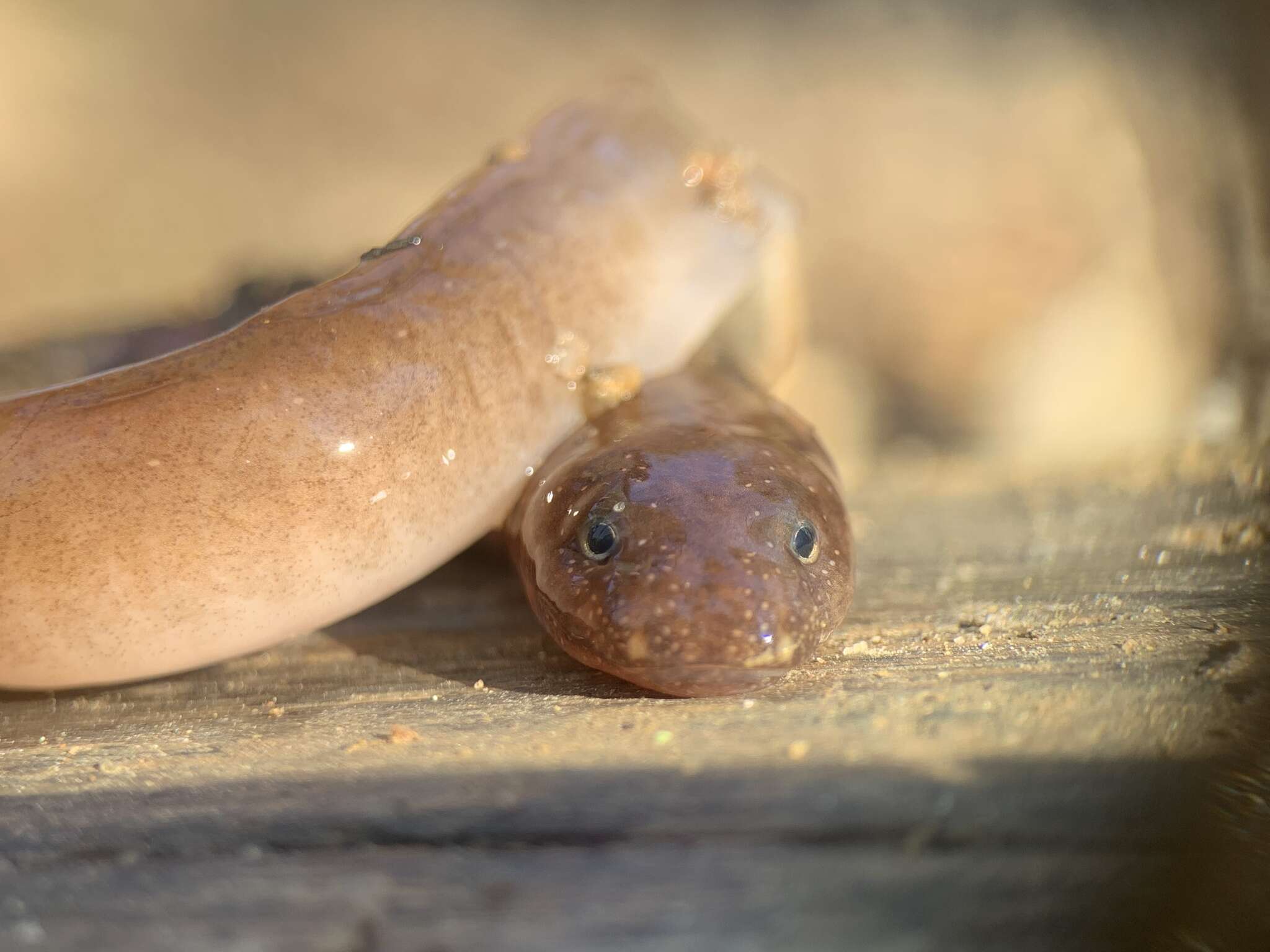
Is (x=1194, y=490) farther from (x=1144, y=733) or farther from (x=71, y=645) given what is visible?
(x=71, y=645)

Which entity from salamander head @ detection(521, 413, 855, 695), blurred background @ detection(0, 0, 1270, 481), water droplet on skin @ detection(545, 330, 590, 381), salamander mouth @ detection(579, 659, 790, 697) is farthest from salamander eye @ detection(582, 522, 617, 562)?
blurred background @ detection(0, 0, 1270, 481)

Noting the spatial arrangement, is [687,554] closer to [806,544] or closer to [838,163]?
[806,544]

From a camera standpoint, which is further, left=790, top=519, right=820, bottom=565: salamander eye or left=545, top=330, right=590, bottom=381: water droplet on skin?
left=545, top=330, right=590, bottom=381: water droplet on skin

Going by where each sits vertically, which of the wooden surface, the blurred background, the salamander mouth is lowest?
the wooden surface

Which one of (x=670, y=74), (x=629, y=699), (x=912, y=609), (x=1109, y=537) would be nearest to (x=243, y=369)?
(x=629, y=699)

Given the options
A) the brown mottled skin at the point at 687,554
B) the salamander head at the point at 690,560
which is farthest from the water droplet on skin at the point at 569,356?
the salamander head at the point at 690,560

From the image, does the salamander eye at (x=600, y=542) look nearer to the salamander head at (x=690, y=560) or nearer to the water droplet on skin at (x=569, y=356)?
the salamander head at (x=690, y=560)

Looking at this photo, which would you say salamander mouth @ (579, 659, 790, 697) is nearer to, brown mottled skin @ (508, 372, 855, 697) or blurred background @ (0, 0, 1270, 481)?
brown mottled skin @ (508, 372, 855, 697)

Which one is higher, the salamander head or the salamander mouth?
the salamander head
